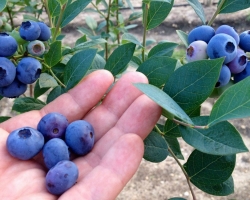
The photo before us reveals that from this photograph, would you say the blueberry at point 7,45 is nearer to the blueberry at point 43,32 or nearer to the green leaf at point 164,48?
the blueberry at point 43,32

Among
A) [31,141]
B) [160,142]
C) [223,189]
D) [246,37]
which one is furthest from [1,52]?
[223,189]

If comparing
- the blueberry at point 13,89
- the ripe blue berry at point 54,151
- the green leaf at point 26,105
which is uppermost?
the blueberry at point 13,89

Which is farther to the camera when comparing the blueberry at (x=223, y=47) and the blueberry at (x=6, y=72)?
the blueberry at (x=6, y=72)

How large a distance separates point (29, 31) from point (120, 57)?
0.25 metres

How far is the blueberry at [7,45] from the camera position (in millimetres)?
855

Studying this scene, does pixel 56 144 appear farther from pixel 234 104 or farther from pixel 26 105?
pixel 234 104

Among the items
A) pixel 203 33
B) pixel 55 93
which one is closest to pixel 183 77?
pixel 203 33

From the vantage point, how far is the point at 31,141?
0.92 m

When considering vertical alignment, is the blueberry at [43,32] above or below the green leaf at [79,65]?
above

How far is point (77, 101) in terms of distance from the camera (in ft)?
3.35

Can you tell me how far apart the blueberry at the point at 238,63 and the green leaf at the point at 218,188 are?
0.34 m

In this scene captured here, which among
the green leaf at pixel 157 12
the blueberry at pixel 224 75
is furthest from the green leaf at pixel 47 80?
the blueberry at pixel 224 75

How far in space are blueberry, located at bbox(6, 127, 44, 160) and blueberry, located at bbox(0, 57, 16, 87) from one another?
14cm

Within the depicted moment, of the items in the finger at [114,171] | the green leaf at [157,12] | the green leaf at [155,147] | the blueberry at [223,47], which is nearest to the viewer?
the blueberry at [223,47]
